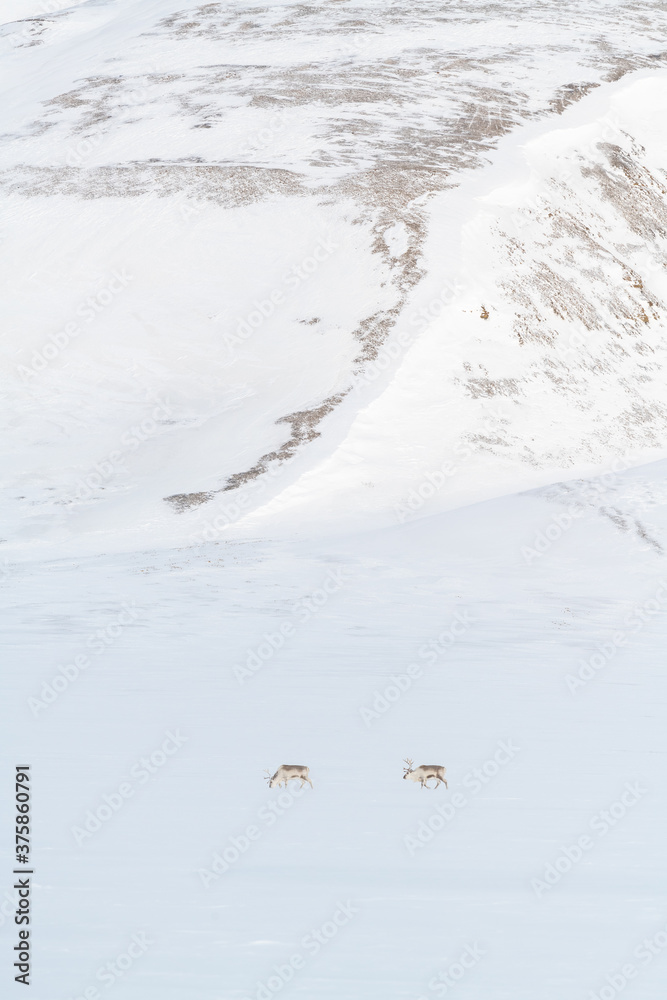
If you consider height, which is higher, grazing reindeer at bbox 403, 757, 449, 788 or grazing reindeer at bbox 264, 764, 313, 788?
grazing reindeer at bbox 264, 764, 313, 788

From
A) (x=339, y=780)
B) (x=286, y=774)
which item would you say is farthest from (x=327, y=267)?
(x=286, y=774)

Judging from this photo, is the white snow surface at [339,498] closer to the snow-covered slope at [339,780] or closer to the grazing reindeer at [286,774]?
the snow-covered slope at [339,780]

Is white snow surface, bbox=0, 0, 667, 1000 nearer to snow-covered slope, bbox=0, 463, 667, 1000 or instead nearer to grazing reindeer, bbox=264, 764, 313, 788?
snow-covered slope, bbox=0, 463, 667, 1000

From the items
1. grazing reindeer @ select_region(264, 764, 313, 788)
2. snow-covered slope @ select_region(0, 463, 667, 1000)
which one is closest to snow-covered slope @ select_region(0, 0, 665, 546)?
snow-covered slope @ select_region(0, 463, 667, 1000)

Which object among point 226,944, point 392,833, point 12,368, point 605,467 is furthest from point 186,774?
point 12,368

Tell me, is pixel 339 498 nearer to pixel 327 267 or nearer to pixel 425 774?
pixel 327 267

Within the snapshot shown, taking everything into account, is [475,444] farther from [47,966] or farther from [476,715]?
[47,966]

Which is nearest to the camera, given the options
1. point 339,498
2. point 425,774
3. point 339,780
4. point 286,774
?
point 286,774

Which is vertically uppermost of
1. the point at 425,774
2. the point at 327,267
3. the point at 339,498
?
the point at 425,774
